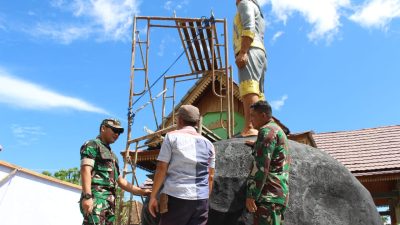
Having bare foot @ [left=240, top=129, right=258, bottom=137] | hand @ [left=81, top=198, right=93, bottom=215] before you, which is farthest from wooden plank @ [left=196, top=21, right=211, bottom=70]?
Answer: hand @ [left=81, top=198, right=93, bottom=215]

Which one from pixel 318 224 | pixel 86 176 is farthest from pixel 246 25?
pixel 86 176

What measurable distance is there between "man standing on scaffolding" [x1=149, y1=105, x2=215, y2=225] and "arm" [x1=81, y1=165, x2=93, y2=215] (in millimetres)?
656

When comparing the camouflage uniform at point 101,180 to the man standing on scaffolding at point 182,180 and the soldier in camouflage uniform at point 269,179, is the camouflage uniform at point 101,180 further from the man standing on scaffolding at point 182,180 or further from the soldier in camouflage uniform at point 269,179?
the soldier in camouflage uniform at point 269,179

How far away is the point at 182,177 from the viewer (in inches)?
129

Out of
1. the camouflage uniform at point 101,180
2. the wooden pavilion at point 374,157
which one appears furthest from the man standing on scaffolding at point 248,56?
the wooden pavilion at point 374,157

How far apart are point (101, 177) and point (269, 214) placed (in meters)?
1.55

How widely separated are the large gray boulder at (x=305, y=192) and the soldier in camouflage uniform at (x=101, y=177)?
3.05 feet

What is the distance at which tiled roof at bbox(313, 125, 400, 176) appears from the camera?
36.9ft

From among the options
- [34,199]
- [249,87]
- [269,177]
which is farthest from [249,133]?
[34,199]

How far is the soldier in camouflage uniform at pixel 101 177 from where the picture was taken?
12.3 ft

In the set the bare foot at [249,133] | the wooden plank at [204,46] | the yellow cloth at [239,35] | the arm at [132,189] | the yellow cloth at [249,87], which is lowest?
the arm at [132,189]

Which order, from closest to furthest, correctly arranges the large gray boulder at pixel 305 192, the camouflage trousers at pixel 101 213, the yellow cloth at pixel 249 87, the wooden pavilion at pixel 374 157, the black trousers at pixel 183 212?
1. the black trousers at pixel 183 212
2. the camouflage trousers at pixel 101 213
3. the large gray boulder at pixel 305 192
4. the yellow cloth at pixel 249 87
5. the wooden pavilion at pixel 374 157

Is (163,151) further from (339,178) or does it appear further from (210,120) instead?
(210,120)

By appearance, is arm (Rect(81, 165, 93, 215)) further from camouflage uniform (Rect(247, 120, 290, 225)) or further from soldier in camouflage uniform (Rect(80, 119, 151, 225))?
camouflage uniform (Rect(247, 120, 290, 225))
